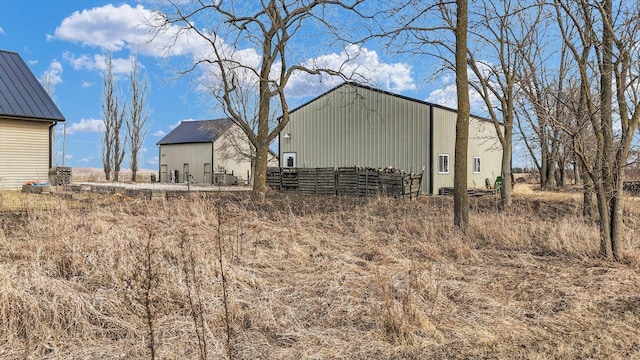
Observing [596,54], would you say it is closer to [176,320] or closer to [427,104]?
[176,320]

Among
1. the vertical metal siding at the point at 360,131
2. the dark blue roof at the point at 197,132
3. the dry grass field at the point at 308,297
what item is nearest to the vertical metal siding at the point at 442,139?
the vertical metal siding at the point at 360,131

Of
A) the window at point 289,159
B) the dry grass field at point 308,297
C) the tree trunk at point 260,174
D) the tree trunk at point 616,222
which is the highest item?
the window at point 289,159

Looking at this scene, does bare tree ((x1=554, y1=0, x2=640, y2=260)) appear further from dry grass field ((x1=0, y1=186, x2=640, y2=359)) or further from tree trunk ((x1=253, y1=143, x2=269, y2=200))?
Answer: tree trunk ((x1=253, y1=143, x2=269, y2=200))

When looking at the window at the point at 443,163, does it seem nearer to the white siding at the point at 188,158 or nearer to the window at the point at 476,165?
the window at the point at 476,165

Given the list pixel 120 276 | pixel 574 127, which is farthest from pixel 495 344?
pixel 574 127

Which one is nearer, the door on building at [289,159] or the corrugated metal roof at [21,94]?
the corrugated metal roof at [21,94]

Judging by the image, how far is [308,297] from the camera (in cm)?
437

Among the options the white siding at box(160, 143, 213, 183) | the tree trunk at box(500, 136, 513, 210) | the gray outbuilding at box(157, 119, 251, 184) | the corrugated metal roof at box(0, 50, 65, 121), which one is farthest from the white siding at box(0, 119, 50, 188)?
the white siding at box(160, 143, 213, 183)

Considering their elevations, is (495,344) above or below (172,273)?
below

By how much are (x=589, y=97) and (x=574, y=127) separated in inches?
22.9

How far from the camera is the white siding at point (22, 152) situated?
17562 mm

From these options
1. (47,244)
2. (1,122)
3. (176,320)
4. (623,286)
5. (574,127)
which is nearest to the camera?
(176,320)

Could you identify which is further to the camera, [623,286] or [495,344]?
[623,286]

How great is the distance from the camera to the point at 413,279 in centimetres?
471
